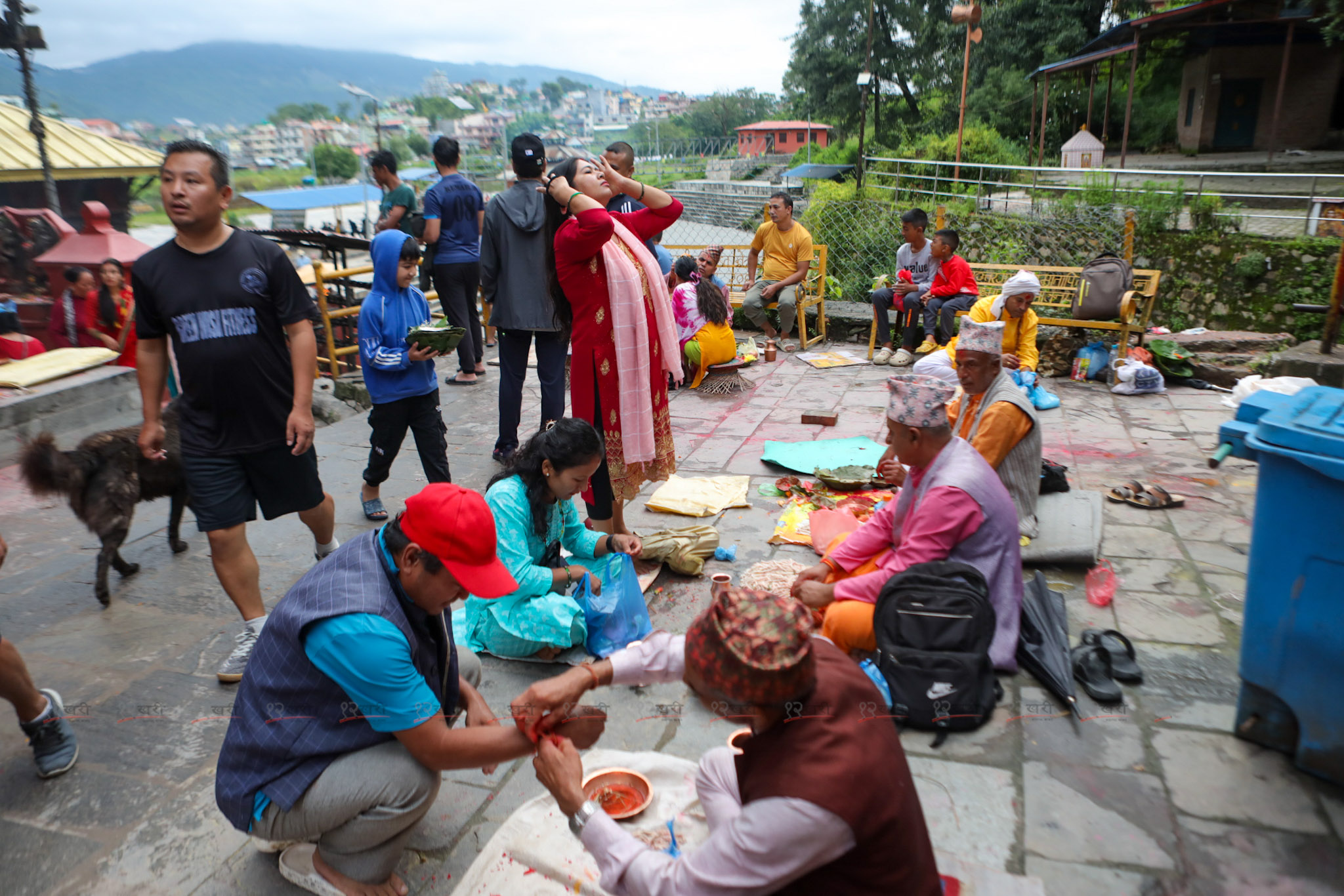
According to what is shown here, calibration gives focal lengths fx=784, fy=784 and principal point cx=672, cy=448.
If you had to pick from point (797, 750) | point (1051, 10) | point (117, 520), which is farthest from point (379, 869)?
point (1051, 10)

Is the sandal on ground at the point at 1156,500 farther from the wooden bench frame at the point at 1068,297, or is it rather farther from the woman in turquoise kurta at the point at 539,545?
the woman in turquoise kurta at the point at 539,545

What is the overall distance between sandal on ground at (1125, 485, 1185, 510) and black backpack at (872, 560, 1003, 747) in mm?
2645

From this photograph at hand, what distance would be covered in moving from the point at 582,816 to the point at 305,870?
3.34 feet

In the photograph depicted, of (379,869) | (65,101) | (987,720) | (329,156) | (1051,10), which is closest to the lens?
(379,869)

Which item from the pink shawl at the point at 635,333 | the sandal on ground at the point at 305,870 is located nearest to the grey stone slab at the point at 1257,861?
the sandal on ground at the point at 305,870

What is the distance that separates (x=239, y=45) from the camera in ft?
533

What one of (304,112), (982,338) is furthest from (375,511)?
(304,112)

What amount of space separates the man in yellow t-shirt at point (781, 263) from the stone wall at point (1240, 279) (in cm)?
429

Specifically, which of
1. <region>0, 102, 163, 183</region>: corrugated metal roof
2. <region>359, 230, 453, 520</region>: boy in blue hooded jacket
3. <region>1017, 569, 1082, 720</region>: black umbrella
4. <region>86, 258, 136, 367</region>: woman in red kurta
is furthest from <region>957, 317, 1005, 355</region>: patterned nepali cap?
<region>0, 102, 163, 183</region>: corrugated metal roof

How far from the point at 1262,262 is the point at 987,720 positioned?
8790mm

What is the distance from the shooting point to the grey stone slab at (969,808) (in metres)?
2.38

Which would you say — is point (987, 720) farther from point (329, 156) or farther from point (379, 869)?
point (329, 156)

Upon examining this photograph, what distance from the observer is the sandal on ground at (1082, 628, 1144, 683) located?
3160 mm

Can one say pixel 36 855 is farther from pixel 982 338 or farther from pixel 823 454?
pixel 823 454
